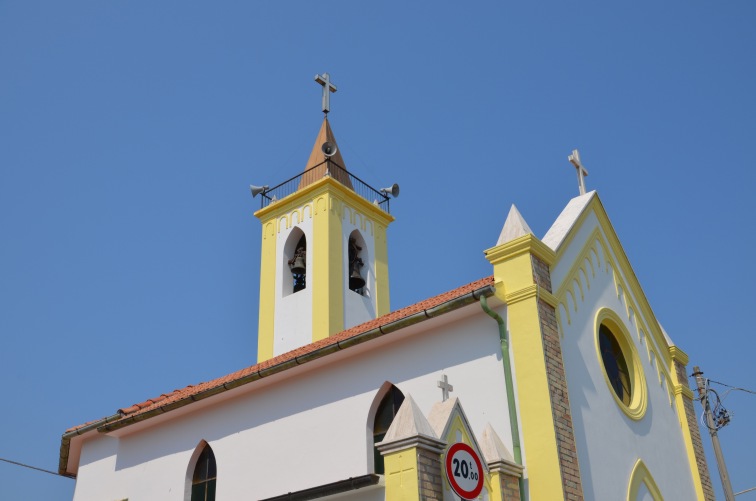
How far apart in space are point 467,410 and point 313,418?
9.17ft

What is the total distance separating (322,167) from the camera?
2353 centimetres

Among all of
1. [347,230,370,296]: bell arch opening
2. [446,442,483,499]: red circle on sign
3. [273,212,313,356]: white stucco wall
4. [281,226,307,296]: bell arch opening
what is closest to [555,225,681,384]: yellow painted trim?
[446,442,483,499]: red circle on sign

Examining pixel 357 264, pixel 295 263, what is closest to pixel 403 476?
pixel 295 263

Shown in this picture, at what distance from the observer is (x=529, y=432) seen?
33.2ft

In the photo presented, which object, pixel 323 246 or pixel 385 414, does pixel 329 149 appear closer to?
pixel 323 246

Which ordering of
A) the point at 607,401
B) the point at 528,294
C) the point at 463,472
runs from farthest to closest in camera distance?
1. the point at 607,401
2. the point at 528,294
3. the point at 463,472

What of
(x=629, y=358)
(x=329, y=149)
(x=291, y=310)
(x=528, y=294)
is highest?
(x=329, y=149)

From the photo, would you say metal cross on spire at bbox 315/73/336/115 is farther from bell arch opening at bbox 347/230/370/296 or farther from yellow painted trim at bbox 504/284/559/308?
yellow painted trim at bbox 504/284/559/308

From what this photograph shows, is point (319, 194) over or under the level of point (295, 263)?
over

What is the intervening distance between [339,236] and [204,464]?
9.28 m

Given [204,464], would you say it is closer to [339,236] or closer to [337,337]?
[337,337]

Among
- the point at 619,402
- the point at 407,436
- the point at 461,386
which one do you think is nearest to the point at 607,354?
the point at 619,402

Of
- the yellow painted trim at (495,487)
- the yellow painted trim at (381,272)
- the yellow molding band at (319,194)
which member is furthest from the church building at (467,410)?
the yellow molding band at (319,194)

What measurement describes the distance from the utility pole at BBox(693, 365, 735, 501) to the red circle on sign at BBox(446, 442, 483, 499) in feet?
34.7
